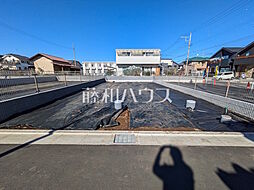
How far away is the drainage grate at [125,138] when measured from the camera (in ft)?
9.39

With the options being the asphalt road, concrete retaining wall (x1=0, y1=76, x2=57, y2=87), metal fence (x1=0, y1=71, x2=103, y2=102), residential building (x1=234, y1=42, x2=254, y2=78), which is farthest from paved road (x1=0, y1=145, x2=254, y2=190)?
residential building (x1=234, y1=42, x2=254, y2=78)

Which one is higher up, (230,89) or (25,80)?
(25,80)

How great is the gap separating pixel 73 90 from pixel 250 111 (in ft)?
36.5

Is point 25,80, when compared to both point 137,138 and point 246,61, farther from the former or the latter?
point 246,61

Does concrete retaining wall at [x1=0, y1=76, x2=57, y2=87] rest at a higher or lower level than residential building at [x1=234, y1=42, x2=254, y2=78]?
lower

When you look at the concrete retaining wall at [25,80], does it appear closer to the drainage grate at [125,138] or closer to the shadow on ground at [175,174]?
the drainage grate at [125,138]

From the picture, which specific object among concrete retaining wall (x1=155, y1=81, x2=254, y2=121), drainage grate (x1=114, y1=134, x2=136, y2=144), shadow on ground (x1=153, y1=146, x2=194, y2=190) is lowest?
shadow on ground (x1=153, y1=146, x2=194, y2=190)

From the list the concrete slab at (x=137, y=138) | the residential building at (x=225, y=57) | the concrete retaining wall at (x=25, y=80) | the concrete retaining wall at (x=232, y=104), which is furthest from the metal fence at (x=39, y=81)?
the residential building at (x=225, y=57)

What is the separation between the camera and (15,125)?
371 cm

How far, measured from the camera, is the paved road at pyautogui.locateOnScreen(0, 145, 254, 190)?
1724 mm

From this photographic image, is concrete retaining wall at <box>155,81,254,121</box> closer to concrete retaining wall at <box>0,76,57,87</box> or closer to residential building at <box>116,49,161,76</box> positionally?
concrete retaining wall at <box>0,76,57,87</box>

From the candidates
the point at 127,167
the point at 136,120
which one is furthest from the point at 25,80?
the point at 127,167

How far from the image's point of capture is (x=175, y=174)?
191cm

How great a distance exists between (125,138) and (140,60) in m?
26.6
